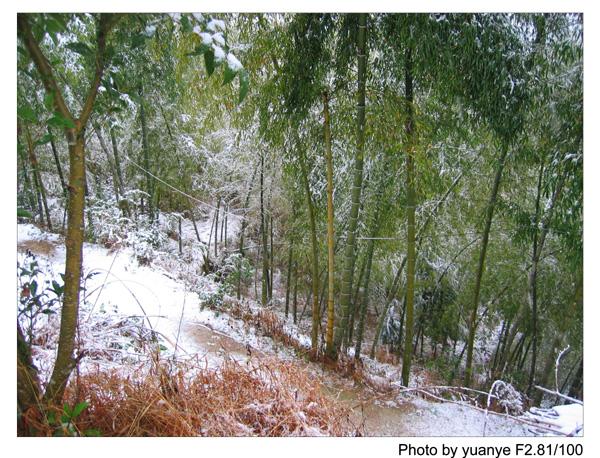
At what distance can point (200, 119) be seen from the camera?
2307 millimetres

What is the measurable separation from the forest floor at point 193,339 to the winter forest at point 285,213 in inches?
0.5

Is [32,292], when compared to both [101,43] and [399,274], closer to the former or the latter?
[101,43]

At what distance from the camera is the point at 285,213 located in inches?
115

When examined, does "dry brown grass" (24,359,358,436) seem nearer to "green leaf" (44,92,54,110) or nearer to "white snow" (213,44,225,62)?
"green leaf" (44,92,54,110)

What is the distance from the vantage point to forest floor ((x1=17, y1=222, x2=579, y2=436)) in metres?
1.62

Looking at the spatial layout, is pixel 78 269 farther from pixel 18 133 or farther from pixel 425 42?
pixel 425 42

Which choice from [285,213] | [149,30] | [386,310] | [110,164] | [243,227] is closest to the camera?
[149,30]

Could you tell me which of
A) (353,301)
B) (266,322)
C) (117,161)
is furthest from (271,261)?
(117,161)

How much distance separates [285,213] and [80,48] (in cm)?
179

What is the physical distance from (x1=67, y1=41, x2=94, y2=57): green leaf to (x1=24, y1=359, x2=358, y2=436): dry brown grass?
4.19ft

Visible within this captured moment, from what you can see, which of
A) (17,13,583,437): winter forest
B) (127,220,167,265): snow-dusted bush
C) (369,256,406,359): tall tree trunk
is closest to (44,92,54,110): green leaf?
(17,13,583,437): winter forest

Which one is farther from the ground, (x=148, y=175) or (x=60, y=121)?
(x=60, y=121)
